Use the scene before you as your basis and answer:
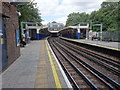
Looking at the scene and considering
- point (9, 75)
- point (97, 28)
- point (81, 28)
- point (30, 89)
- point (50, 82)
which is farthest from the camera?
point (97, 28)

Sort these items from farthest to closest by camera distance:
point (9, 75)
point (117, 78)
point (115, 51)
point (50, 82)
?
point (115, 51) → point (117, 78) → point (9, 75) → point (50, 82)

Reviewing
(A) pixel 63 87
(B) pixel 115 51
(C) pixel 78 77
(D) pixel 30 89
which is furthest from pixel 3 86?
(B) pixel 115 51

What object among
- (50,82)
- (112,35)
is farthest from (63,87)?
(112,35)

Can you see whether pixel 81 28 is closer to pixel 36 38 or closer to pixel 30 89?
pixel 36 38

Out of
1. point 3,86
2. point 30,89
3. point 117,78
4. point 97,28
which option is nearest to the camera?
point 30,89

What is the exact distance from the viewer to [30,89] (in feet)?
16.4

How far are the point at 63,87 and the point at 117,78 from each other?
3.83 metres

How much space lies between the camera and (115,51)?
14.0 meters

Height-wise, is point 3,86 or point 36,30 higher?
point 36,30

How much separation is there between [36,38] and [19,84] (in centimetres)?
3734

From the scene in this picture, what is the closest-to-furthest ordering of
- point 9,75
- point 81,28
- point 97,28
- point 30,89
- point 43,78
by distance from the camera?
point 30,89, point 43,78, point 9,75, point 81,28, point 97,28

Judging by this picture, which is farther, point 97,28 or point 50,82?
point 97,28

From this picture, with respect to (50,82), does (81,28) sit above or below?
above

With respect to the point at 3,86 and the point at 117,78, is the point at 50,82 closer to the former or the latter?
the point at 3,86
